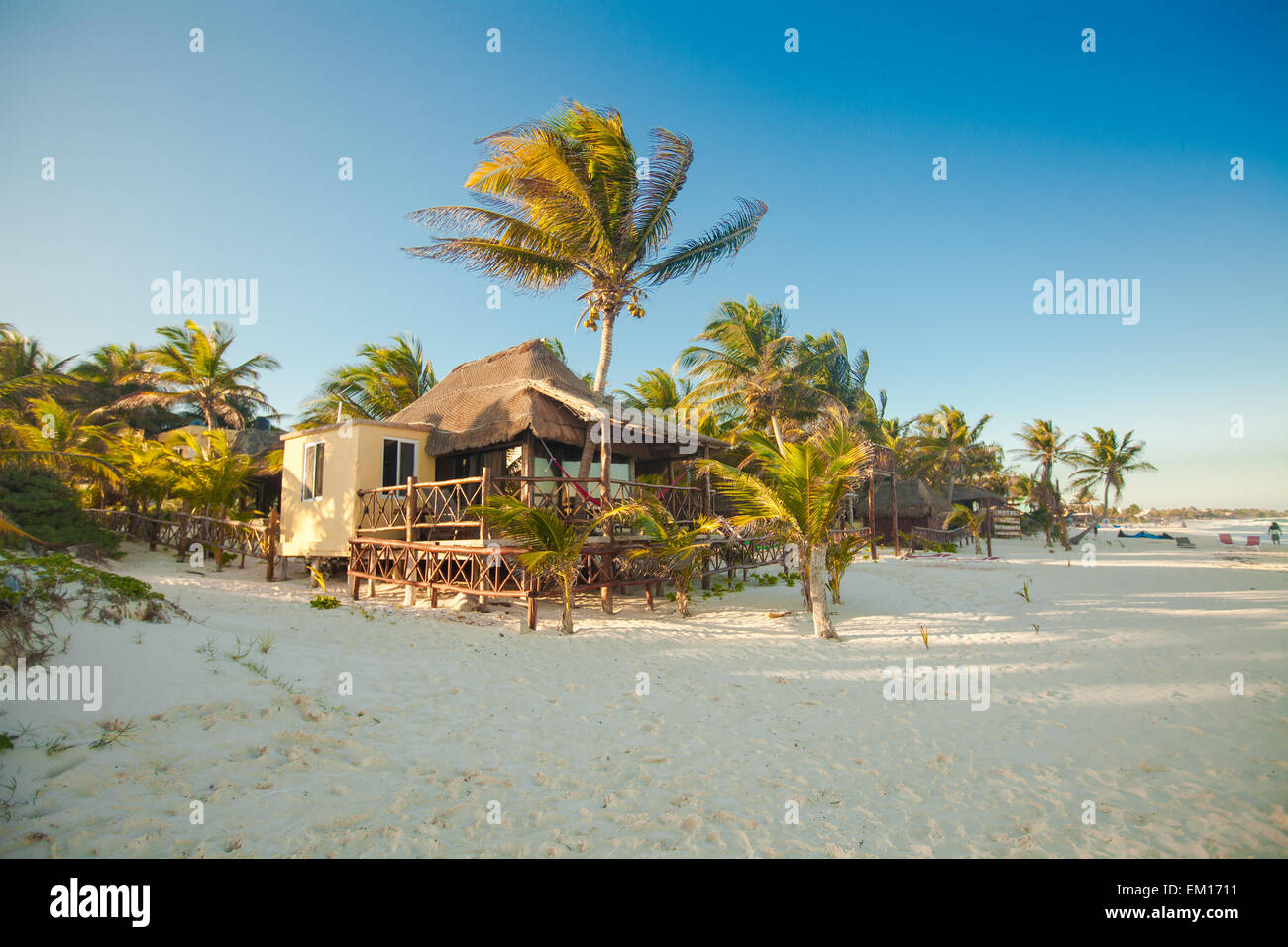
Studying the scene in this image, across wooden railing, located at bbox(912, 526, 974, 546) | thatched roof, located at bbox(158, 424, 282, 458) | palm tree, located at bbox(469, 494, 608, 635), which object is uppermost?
thatched roof, located at bbox(158, 424, 282, 458)

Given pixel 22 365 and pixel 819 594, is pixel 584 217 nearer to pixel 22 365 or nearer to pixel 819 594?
pixel 819 594

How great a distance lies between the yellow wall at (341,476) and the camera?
12.2m

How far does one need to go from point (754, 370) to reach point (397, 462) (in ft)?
51.4

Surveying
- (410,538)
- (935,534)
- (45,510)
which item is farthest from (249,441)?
(935,534)

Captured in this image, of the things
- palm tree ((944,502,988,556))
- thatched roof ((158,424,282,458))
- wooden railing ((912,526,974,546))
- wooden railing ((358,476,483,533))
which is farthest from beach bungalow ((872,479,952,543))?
thatched roof ((158,424,282,458))

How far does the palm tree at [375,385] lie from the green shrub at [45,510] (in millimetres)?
Answer: 8072

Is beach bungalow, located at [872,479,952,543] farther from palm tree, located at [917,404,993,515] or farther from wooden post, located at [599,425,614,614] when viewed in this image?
wooden post, located at [599,425,614,614]

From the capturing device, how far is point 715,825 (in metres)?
3.68

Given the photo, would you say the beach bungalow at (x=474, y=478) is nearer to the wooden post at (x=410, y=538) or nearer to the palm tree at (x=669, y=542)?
the wooden post at (x=410, y=538)

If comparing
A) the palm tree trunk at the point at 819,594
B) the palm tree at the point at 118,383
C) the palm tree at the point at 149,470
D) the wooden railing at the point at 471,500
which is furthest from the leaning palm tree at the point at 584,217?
A: the palm tree at the point at 118,383

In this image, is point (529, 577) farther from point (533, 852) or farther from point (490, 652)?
point (533, 852)

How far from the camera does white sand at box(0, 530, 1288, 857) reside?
338 centimetres

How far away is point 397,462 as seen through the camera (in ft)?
41.5

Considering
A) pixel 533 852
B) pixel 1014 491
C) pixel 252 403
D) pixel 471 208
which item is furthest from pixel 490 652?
pixel 1014 491
